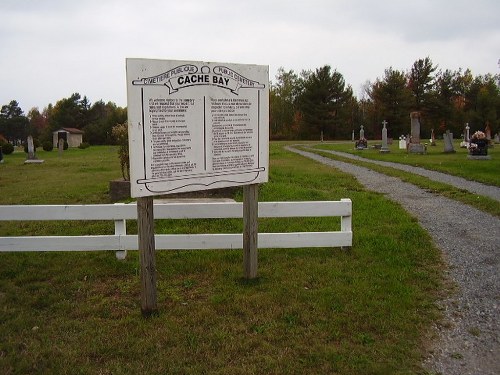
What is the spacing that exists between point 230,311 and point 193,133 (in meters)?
1.85

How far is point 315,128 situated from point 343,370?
6675 centimetres

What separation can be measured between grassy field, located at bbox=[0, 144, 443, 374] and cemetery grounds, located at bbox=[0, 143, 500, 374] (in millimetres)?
12

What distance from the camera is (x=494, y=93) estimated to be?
61844mm

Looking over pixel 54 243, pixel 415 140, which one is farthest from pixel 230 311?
pixel 415 140

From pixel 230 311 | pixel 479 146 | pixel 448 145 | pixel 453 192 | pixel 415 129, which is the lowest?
A: pixel 230 311

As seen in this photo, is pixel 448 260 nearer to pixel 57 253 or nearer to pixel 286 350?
pixel 286 350

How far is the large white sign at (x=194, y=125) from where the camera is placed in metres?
4.37

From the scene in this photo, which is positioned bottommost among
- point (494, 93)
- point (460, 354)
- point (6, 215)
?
point (460, 354)

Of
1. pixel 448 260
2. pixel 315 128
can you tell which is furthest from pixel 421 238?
pixel 315 128

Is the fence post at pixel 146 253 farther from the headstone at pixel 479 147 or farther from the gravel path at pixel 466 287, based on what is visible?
the headstone at pixel 479 147

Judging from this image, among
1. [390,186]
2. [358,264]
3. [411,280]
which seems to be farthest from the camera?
[390,186]

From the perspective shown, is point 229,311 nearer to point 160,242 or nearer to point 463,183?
point 160,242

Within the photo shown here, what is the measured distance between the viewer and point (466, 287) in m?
5.27

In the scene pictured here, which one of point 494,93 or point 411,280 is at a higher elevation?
point 494,93
